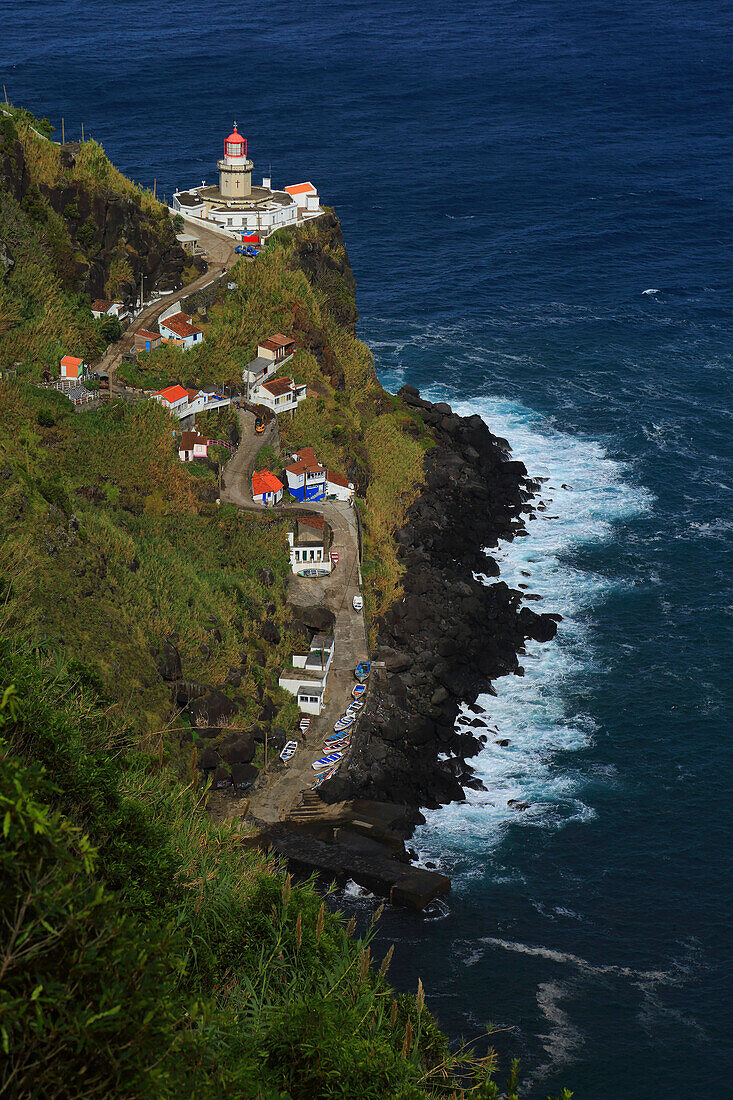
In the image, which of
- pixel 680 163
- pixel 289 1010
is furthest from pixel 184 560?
pixel 680 163

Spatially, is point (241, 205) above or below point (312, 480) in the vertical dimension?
above

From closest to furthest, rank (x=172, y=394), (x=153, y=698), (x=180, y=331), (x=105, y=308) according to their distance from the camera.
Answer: (x=153, y=698)
(x=172, y=394)
(x=180, y=331)
(x=105, y=308)

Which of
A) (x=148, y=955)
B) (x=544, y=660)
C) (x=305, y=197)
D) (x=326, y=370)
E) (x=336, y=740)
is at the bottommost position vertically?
(x=544, y=660)

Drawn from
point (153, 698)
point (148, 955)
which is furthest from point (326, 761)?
point (148, 955)

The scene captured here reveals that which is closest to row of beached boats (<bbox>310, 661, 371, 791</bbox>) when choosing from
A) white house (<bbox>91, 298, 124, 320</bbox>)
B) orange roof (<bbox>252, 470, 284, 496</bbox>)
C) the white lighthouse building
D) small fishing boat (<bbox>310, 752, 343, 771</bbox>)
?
small fishing boat (<bbox>310, 752, 343, 771</bbox>)

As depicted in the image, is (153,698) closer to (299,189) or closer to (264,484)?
(264,484)

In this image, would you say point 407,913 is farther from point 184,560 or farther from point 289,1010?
point 289,1010
